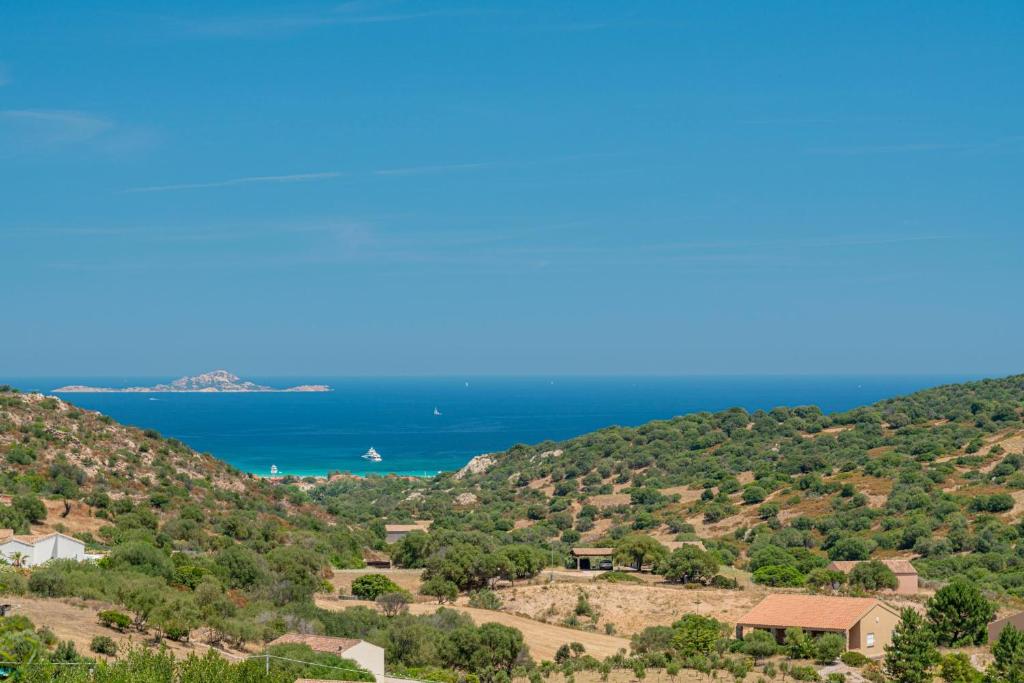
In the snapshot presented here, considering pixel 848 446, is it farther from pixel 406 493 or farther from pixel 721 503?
pixel 406 493

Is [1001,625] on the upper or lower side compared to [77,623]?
lower

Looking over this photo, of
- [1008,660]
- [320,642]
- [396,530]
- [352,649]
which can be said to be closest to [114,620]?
[320,642]

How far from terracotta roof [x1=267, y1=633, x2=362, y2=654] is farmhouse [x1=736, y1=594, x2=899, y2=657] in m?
14.6

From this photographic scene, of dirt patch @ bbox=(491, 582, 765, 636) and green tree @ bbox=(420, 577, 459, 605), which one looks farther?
green tree @ bbox=(420, 577, 459, 605)

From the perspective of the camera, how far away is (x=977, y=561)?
49.4m

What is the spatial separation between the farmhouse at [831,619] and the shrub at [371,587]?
44.1 feet

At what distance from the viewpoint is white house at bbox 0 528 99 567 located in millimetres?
36875

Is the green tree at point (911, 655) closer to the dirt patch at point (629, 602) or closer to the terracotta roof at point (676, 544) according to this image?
the dirt patch at point (629, 602)

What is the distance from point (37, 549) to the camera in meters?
37.3

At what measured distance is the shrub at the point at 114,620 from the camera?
1154 inches

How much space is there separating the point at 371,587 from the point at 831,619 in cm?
1696

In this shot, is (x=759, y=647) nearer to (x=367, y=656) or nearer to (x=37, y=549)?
(x=367, y=656)

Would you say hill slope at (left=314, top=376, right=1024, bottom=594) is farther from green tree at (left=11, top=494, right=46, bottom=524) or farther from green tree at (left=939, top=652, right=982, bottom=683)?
green tree at (left=11, top=494, right=46, bottom=524)

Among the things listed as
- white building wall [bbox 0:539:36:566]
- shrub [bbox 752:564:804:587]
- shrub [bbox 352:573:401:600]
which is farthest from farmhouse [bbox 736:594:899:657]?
white building wall [bbox 0:539:36:566]
